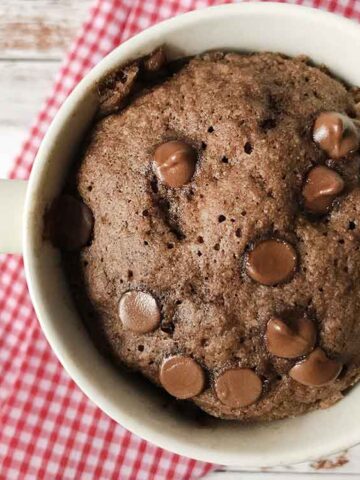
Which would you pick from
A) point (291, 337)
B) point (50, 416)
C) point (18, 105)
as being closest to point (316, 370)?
point (291, 337)

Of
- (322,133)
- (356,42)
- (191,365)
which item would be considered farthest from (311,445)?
(356,42)

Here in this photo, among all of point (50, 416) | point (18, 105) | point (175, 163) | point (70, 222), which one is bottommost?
point (50, 416)

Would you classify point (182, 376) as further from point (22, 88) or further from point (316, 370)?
point (22, 88)

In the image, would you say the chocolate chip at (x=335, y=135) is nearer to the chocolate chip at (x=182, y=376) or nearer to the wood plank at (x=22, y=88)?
the chocolate chip at (x=182, y=376)

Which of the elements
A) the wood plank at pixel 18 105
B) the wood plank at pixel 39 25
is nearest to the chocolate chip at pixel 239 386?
the wood plank at pixel 18 105

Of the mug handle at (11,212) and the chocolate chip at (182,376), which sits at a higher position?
the mug handle at (11,212)

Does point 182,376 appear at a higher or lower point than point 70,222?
lower

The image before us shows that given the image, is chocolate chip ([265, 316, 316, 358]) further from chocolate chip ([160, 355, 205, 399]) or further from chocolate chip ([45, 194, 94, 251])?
chocolate chip ([45, 194, 94, 251])

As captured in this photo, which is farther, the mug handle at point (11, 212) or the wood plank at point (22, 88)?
the wood plank at point (22, 88)
